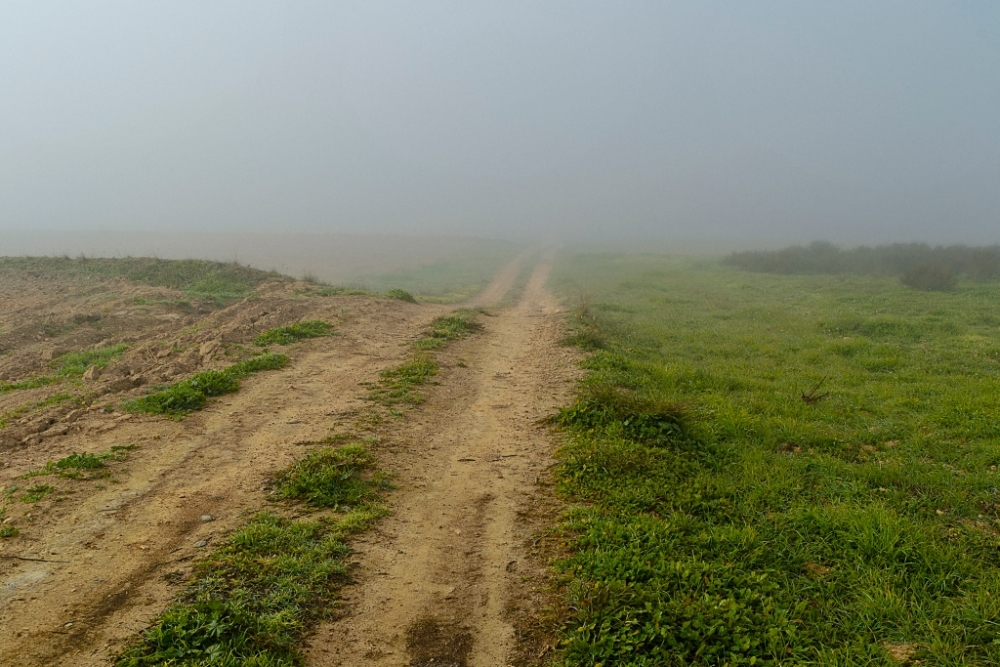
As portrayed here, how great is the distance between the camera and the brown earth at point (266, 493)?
421cm

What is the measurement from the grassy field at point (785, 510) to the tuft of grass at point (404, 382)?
2.84m

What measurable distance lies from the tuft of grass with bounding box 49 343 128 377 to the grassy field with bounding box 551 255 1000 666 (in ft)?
32.3

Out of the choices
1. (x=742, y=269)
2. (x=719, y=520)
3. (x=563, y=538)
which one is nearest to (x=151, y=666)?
(x=563, y=538)

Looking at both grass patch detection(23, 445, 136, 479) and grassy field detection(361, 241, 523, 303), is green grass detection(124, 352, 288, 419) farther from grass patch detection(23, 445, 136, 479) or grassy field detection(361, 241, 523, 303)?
grassy field detection(361, 241, 523, 303)

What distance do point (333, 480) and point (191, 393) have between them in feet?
12.8

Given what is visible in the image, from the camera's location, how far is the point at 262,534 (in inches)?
206

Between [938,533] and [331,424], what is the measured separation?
24.6 ft

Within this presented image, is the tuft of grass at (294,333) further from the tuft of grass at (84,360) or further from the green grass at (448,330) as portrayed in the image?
the tuft of grass at (84,360)

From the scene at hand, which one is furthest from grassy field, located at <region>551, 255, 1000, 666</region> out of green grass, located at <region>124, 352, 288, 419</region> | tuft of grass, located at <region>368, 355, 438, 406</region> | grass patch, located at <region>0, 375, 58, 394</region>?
grass patch, located at <region>0, 375, 58, 394</region>

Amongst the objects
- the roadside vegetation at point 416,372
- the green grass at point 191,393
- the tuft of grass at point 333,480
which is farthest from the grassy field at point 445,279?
the tuft of grass at point 333,480

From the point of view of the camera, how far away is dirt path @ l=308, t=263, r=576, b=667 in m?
4.20

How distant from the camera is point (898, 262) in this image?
1526 inches

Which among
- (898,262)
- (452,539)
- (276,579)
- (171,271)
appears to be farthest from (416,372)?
(898,262)

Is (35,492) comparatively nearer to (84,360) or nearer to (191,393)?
(191,393)
